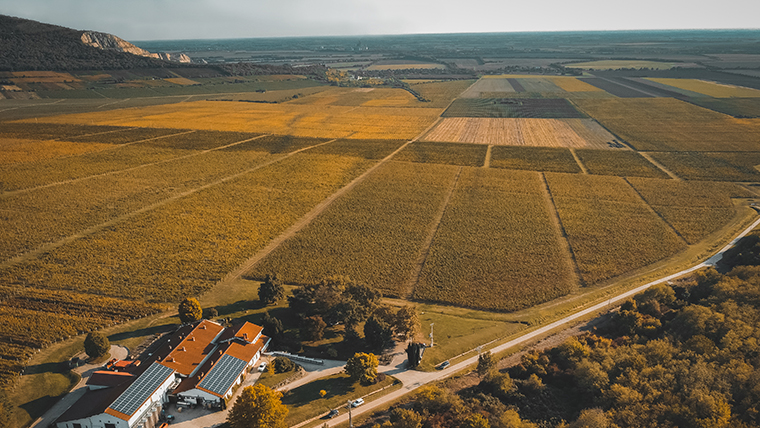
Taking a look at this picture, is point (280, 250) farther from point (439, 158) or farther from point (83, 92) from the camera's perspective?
point (83, 92)

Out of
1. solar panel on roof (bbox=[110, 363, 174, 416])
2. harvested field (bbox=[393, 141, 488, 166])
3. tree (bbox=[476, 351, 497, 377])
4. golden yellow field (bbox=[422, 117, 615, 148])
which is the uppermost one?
golden yellow field (bbox=[422, 117, 615, 148])

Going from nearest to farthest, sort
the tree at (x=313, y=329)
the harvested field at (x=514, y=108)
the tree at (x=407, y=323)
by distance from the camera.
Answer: the tree at (x=407, y=323)
the tree at (x=313, y=329)
the harvested field at (x=514, y=108)

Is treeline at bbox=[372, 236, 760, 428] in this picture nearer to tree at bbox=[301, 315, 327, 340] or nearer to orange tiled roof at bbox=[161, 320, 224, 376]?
A: tree at bbox=[301, 315, 327, 340]

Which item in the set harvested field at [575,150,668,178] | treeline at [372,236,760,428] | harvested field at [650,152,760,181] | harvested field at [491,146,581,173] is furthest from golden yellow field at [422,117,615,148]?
treeline at [372,236,760,428]

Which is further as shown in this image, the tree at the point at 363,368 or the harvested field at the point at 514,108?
the harvested field at the point at 514,108

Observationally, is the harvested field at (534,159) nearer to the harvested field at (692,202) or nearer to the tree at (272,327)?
the harvested field at (692,202)

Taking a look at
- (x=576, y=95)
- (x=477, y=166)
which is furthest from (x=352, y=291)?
(x=576, y=95)

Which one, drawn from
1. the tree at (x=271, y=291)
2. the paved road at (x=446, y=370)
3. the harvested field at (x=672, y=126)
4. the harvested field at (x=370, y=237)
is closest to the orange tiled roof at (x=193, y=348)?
the tree at (x=271, y=291)
